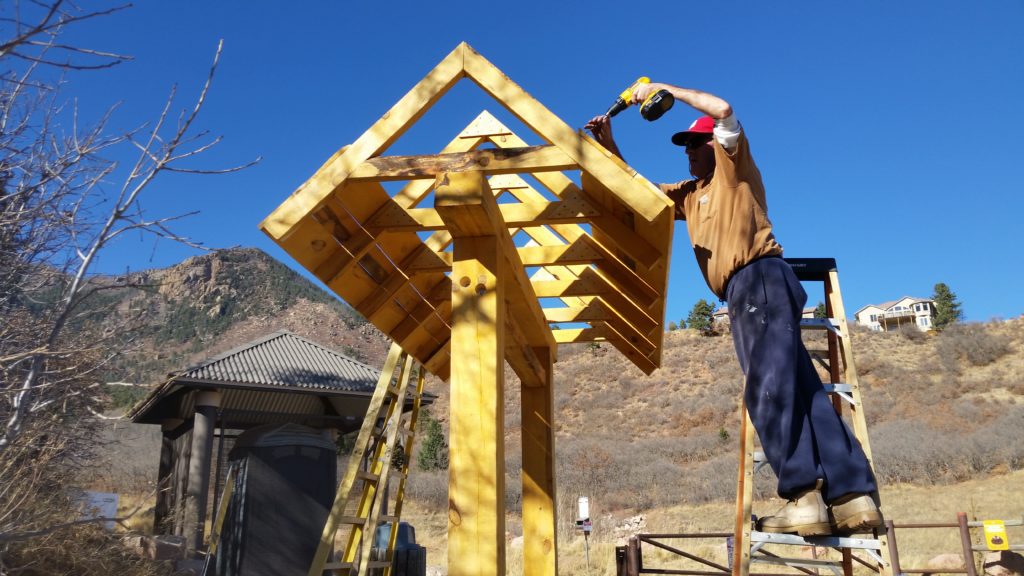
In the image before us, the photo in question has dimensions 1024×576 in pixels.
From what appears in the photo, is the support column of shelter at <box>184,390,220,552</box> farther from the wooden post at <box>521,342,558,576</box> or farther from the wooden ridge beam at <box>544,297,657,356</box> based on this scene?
the wooden ridge beam at <box>544,297,657,356</box>

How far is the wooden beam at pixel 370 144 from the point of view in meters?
3.04

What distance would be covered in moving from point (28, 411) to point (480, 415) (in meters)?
2.04

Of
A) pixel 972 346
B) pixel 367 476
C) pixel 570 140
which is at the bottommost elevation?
pixel 367 476

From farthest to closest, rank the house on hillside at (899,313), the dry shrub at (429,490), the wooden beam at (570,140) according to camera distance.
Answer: the house on hillside at (899,313), the dry shrub at (429,490), the wooden beam at (570,140)

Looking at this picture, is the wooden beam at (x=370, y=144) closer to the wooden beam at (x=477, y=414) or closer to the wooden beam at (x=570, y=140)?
the wooden beam at (x=570, y=140)

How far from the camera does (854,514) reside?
2598 millimetres

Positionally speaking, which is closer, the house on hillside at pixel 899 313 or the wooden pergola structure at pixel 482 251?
the wooden pergola structure at pixel 482 251

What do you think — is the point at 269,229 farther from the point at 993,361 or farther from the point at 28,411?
the point at 993,361

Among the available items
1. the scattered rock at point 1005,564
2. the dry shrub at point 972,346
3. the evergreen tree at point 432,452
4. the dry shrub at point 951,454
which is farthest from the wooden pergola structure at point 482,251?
the dry shrub at point 972,346

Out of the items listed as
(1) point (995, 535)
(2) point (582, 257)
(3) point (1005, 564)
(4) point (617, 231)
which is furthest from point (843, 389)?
(3) point (1005, 564)

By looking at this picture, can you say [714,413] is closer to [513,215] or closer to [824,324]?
[824,324]

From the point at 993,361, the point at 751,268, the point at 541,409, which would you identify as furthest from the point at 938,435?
the point at 751,268

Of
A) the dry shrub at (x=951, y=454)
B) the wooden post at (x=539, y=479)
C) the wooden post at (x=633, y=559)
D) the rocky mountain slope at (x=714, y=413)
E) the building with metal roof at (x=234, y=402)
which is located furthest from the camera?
the rocky mountain slope at (x=714, y=413)

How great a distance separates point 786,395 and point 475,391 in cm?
126
